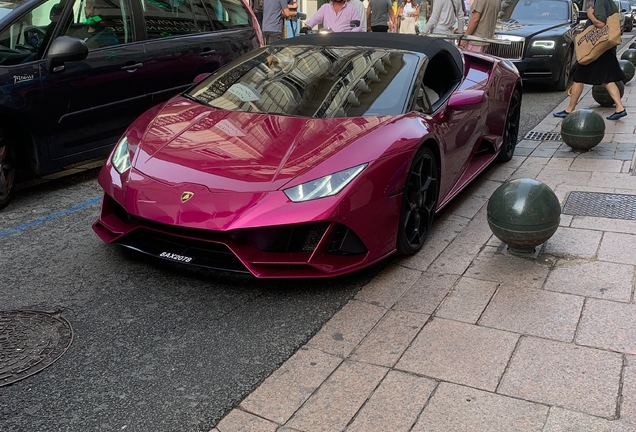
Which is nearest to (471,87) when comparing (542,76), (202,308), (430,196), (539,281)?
(430,196)

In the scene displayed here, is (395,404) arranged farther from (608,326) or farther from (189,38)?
(189,38)

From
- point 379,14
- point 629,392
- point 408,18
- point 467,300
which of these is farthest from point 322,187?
point 408,18

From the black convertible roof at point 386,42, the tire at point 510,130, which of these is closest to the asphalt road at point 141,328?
the black convertible roof at point 386,42

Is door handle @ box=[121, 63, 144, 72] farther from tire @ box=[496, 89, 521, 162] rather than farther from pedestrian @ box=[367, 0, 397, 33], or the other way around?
pedestrian @ box=[367, 0, 397, 33]

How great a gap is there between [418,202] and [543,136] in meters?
4.22

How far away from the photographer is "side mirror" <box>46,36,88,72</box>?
5277mm

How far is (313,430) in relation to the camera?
268 centimetres

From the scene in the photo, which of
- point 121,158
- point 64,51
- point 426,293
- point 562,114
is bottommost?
point 562,114

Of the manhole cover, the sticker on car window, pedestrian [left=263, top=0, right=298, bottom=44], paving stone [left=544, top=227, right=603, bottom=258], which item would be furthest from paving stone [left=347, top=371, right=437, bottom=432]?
pedestrian [left=263, top=0, right=298, bottom=44]

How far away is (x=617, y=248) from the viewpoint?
4.50 metres

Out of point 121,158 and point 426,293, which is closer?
point 426,293

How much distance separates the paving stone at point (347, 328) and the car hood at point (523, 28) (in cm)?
886

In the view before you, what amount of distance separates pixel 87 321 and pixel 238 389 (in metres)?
1.01

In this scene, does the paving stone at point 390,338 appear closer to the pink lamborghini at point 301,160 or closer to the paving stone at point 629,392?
the pink lamborghini at point 301,160
